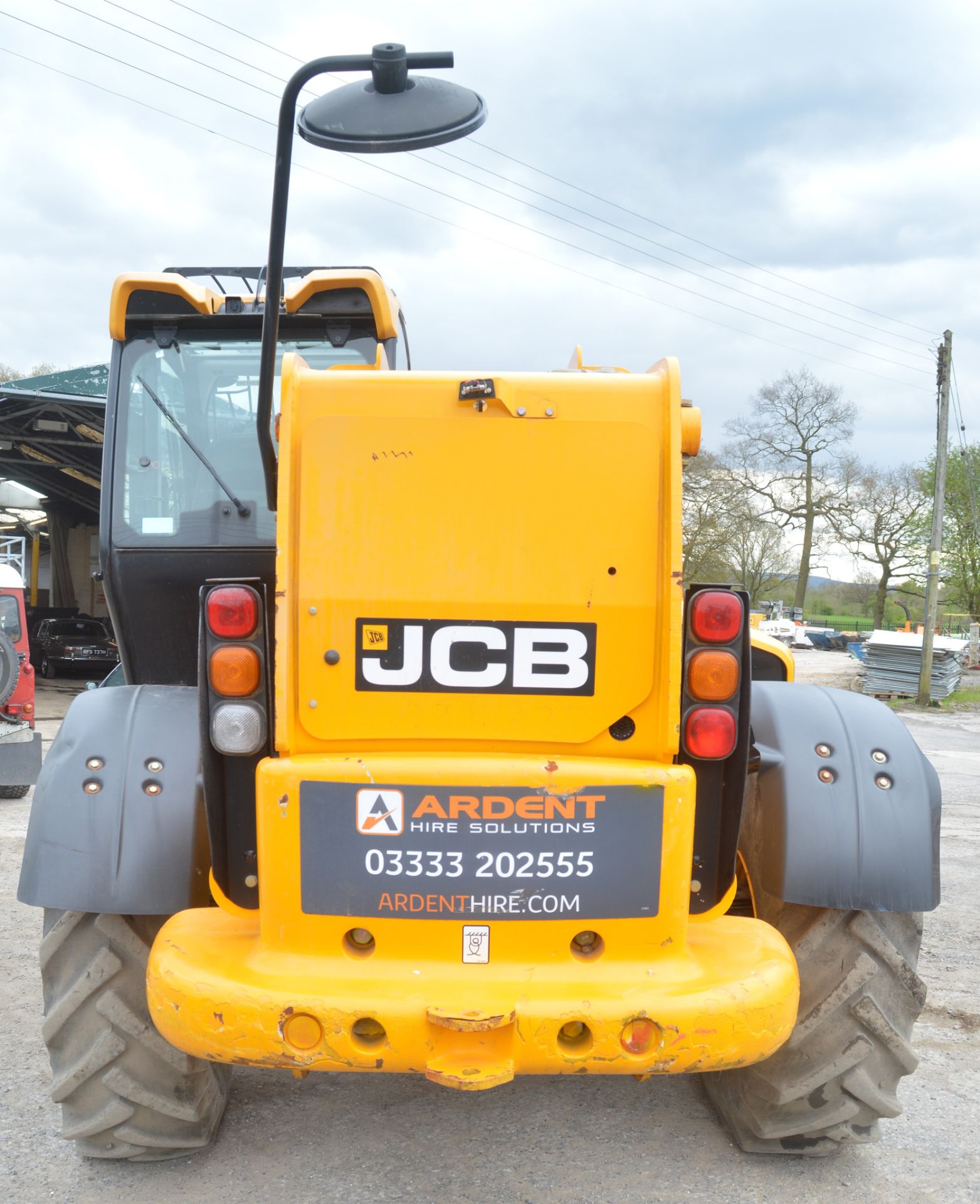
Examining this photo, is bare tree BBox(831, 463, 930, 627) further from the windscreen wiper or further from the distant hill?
the windscreen wiper

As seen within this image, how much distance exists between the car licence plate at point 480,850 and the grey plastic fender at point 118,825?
42 centimetres

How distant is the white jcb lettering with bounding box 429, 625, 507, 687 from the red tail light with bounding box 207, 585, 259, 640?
0.46m

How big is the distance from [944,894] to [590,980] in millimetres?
4677

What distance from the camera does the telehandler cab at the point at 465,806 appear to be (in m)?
2.34

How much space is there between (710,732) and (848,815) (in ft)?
1.58

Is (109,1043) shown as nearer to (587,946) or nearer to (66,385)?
(587,946)

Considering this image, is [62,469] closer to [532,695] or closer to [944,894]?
[944,894]

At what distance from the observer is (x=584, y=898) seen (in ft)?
8.11

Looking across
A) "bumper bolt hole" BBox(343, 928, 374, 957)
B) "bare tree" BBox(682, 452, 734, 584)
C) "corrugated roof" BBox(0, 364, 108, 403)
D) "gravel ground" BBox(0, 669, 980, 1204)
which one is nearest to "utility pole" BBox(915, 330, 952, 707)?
"bare tree" BBox(682, 452, 734, 584)

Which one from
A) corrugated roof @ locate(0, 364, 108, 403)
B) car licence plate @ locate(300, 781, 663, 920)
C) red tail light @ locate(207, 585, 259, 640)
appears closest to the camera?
car licence plate @ locate(300, 781, 663, 920)

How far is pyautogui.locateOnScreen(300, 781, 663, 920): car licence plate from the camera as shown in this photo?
2.45 m

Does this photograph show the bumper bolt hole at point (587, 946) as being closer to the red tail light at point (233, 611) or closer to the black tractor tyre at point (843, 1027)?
the black tractor tyre at point (843, 1027)

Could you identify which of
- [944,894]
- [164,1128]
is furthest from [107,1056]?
[944,894]

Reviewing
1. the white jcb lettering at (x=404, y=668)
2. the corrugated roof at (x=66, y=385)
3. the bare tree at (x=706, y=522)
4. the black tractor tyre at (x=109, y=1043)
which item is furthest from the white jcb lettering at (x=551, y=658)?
the bare tree at (x=706, y=522)
